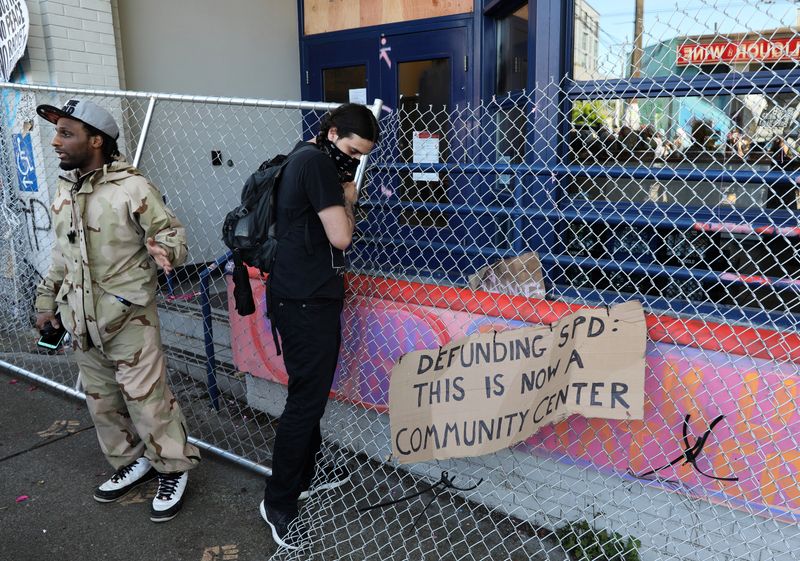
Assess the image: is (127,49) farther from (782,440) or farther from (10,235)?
(782,440)

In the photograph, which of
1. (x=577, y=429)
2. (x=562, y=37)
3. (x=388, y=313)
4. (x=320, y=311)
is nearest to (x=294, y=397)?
(x=320, y=311)

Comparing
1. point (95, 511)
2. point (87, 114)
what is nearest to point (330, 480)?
point (95, 511)

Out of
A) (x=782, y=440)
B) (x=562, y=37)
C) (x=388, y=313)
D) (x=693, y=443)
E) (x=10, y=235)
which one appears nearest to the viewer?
(x=782, y=440)

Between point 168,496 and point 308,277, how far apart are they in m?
1.40

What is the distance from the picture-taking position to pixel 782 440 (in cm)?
226

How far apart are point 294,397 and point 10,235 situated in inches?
165

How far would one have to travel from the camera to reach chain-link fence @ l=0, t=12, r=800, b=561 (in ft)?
7.70

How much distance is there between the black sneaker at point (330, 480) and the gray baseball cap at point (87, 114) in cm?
200

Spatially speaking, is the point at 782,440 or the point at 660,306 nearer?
the point at 782,440

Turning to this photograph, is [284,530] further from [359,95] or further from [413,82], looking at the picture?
[359,95]

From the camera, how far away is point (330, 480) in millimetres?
3266

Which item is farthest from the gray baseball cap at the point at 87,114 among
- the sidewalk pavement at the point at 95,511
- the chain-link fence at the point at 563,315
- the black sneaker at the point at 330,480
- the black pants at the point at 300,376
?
the black sneaker at the point at 330,480

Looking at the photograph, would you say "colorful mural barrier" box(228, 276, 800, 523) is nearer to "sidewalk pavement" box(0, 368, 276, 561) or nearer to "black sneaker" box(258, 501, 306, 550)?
"black sneaker" box(258, 501, 306, 550)

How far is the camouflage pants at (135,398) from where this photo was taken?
2973 millimetres
